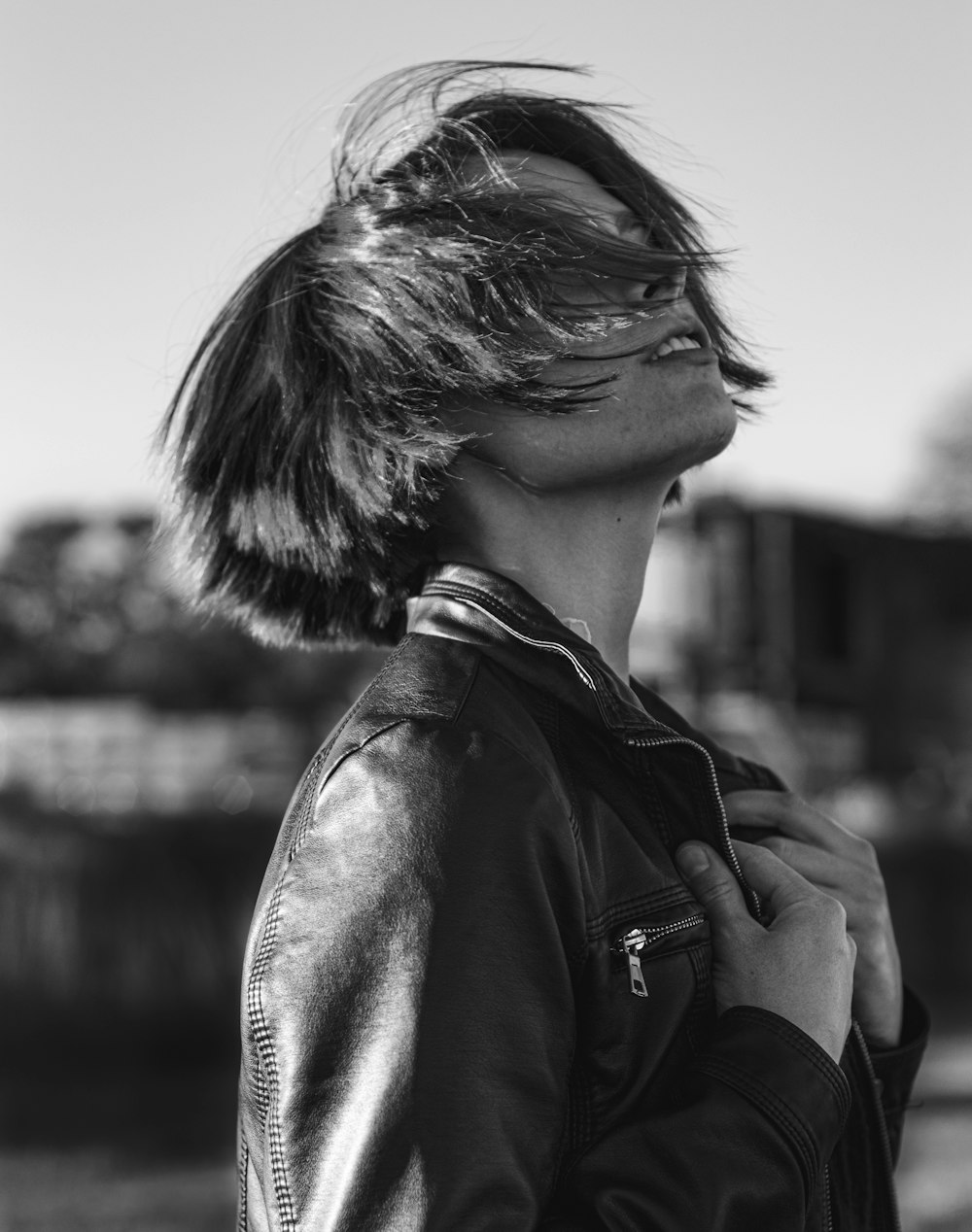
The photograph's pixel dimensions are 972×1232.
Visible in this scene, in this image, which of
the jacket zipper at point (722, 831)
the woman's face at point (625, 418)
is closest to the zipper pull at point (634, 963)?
the jacket zipper at point (722, 831)

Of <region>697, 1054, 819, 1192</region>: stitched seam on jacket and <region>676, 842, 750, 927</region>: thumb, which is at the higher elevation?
<region>676, 842, 750, 927</region>: thumb

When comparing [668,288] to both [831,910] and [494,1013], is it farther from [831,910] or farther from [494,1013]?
[494,1013]

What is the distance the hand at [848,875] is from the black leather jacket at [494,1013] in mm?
351

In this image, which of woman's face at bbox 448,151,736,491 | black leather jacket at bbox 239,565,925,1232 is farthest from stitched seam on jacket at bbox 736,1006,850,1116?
woman's face at bbox 448,151,736,491

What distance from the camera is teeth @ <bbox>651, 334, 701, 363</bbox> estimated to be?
1.73 meters

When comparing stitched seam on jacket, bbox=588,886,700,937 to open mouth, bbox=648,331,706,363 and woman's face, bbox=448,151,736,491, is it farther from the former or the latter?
open mouth, bbox=648,331,706,363

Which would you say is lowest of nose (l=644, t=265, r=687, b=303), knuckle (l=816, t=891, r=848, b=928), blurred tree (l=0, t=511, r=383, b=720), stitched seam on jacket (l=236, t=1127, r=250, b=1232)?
blurred tree (l=0, t=511, r=383, b=720)

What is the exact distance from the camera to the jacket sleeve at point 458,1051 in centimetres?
119

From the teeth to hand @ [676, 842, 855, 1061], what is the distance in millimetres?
608

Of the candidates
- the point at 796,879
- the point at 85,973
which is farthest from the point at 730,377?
the point at 85,973

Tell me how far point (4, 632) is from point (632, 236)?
30.9 m

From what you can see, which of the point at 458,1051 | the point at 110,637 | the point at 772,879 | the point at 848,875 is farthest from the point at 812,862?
the point at 110,637

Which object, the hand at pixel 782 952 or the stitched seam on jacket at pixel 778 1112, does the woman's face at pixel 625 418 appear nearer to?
the hand at pixel 782 952

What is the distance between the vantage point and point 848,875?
6.02 feet
